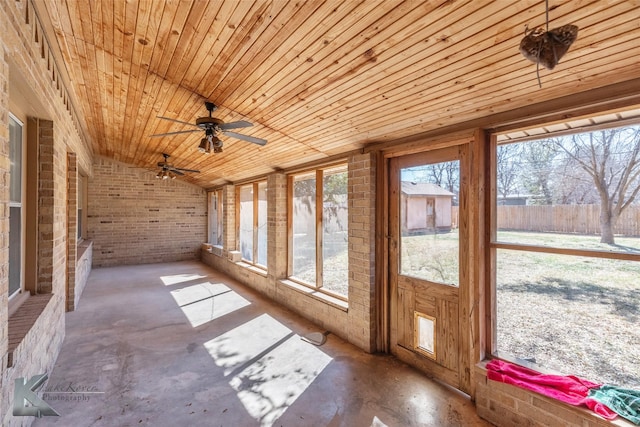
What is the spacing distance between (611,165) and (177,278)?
7721 millimetres

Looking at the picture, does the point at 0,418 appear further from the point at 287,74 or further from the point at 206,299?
A: the point at 206,299

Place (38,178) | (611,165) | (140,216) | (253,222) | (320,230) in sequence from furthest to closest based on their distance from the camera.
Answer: (140,216) < (253,222) < (320,230) < (38,178) < (611,165)

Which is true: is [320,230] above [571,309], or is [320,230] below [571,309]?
above

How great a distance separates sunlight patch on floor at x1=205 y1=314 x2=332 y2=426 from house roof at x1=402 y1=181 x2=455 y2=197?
6.99ft

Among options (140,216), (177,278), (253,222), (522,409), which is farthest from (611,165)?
(140,216)

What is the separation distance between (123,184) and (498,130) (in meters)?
9.56

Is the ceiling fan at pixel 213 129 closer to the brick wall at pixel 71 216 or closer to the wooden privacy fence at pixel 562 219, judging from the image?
the wooden privacy fence at pixel 562 219

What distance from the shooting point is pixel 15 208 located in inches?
99.3

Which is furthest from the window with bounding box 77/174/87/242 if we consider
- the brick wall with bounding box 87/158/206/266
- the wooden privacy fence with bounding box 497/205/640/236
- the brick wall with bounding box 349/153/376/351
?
the wooden privacy fence with bounding box 497/205/640/236

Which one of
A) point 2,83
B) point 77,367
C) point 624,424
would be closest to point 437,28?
point 2,83

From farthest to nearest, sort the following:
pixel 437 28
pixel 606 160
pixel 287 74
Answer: pixel 287 74 < pixel 606 160 < pixel 437 28

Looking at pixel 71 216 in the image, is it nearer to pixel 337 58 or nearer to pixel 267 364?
pixel 267 364

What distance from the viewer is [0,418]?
4.99 feet

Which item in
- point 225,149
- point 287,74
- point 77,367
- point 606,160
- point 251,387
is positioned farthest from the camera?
point 225,149
